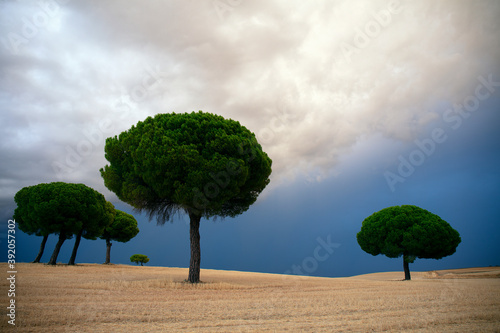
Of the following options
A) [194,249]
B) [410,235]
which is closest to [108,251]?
[194,249]

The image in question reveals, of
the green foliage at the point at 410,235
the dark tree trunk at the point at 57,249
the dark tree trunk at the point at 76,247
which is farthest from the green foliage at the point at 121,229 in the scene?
the green foliage at the point at 410,235

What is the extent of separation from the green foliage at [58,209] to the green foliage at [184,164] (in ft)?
48.6

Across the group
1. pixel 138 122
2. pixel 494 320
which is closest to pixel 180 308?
pixel 494 320

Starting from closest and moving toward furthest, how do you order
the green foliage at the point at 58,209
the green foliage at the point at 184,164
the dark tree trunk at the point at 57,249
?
1. the green foliage at the point at 184,164
2. the green foliage at the point at 58,209
3. the dark tree trunk at the point at 57,249

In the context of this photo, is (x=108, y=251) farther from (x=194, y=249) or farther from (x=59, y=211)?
(x=194, y=249)

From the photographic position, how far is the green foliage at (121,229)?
39750 millimetres

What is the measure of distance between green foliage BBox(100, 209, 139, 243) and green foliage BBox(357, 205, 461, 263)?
32.6 meters

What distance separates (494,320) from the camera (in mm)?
7145

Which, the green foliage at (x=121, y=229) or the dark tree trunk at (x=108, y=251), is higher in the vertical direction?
the green foliage at (x=121, y=229)

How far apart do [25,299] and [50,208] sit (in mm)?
22481

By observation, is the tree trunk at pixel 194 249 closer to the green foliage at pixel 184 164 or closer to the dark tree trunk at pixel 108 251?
the green foliage at pixel 184 164

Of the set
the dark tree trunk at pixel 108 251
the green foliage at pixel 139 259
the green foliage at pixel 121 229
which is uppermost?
the green foliage at pixel 121 229

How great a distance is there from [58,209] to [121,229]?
1331 cm

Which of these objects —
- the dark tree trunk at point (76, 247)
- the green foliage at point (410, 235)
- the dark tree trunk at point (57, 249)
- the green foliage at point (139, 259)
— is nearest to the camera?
the green foliage at point (410, 235)
